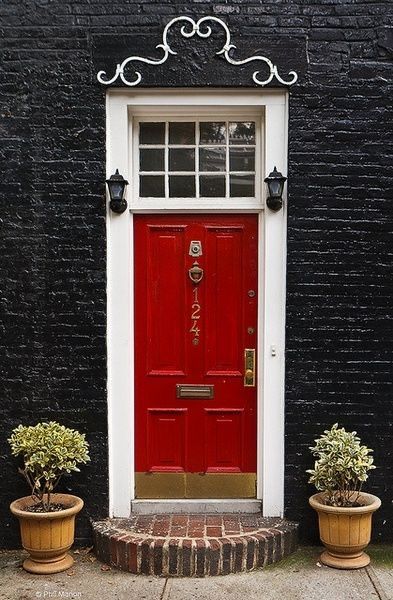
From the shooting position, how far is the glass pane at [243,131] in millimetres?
5246

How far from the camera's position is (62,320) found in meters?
5.10

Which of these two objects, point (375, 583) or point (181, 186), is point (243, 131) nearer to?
point (181, 186)

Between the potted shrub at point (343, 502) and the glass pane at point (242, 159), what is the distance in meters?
2.17

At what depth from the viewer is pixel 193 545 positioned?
464 cm

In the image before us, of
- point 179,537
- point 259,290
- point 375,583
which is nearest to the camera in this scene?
point 375,583

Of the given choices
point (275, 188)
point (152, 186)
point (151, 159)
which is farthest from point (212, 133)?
point (275, 188)

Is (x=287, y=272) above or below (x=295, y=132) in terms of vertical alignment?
below

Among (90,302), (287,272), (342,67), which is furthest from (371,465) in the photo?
(342,67)

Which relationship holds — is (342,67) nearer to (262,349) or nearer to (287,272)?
(287,272)

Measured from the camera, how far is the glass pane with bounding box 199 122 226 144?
527 centimetres

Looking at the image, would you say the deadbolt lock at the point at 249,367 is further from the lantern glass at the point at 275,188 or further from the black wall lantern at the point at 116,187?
the black wall lantern at the point at 116,187

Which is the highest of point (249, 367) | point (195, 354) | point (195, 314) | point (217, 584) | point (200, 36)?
point (200, 36)

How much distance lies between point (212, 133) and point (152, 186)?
639 millimetres

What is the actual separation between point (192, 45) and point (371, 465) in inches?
134
